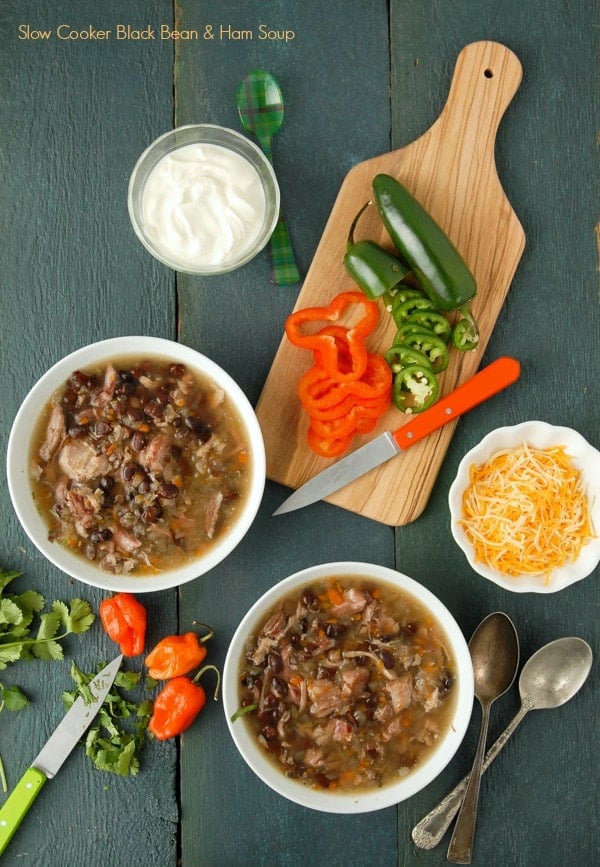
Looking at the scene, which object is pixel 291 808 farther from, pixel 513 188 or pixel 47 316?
pixel 513 188

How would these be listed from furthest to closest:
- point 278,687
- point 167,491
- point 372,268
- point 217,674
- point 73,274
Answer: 1. point 73,274
2. point 217,674
3. point 372,268
4. point 278,687
5. point 167,491

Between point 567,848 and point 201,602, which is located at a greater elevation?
point 201,602

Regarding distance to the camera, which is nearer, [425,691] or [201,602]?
[425,691]

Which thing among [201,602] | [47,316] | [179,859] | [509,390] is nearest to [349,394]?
[509,390]

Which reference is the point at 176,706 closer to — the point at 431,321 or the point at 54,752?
the point at 54,752

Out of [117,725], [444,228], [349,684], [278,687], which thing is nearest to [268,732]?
[278,687]

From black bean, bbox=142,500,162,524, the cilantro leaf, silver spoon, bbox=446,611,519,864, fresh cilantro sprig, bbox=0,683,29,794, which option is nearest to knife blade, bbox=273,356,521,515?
black bean, bbox=142,500,162,524

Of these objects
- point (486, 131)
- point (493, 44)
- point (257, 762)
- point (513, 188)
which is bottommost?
point (257, 762)
